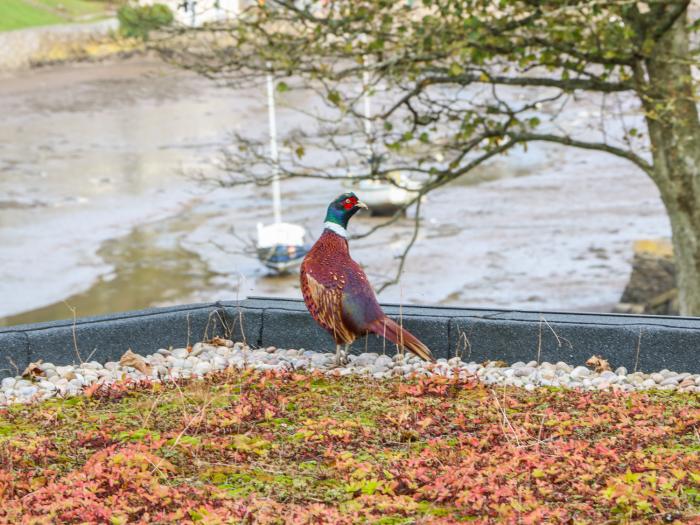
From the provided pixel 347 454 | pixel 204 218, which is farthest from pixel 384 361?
pixel 204 218

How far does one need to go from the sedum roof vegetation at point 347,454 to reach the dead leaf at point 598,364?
2.12ft

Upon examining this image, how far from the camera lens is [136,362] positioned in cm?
673

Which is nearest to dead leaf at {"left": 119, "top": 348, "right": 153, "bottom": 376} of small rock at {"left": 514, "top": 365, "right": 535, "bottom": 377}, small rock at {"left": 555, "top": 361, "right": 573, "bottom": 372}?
small rock at {"left": 514, "top": 365, "right": 535, "bottom": 377}

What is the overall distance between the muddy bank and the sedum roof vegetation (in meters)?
7.43

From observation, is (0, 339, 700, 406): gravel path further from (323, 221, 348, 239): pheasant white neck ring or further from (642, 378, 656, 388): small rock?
(323, 221, 348, 239): pheasant white neck ring

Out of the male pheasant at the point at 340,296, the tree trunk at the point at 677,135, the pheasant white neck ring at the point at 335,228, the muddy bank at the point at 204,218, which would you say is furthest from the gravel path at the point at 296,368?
the muddy bank at the point at 204,218

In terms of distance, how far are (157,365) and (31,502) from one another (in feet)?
8.39

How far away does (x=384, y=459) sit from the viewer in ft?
15.7

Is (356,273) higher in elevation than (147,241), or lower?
higher

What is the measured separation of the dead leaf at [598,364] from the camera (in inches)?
256

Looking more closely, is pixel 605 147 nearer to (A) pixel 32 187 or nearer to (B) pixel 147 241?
(B) pixel 147 241

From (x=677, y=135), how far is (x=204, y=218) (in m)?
14.2

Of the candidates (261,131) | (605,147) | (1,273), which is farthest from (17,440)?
(261,131)

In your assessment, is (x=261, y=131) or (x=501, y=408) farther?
(x=261, y=131)
